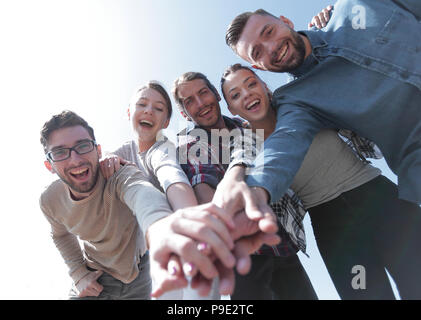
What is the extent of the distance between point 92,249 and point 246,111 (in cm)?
240

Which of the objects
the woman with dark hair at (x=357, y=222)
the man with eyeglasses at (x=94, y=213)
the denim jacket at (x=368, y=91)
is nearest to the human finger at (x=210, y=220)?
the man with eyeglasses at (x=94, y=213)

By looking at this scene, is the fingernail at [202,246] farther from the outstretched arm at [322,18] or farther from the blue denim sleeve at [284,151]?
the outstretched arm at [322,18]

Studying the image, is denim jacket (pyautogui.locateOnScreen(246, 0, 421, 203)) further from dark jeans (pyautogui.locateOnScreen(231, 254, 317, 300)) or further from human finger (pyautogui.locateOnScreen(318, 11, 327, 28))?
dark jeans (pyautogui.locateOnScreen(231, 254, 317, 300))

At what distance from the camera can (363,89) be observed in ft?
7.75

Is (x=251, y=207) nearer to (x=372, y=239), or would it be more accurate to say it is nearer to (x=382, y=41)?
(x=372, y=239)

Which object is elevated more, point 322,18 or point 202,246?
point 322,18

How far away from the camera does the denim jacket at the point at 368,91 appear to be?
2193 mm

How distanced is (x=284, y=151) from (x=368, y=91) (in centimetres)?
97

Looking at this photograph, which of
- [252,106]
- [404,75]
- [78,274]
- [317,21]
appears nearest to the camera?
[404,75]

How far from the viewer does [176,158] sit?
265 centimetres

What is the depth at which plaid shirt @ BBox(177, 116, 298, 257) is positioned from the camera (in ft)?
7.78

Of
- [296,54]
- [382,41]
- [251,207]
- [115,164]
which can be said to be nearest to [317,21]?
[296,54]

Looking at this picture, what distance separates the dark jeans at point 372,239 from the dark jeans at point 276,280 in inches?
9.7

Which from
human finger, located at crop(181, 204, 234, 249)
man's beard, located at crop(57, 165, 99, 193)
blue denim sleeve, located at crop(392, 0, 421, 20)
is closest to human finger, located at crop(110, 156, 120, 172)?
man's beard, located at crop(57, 165, 99, 193)
